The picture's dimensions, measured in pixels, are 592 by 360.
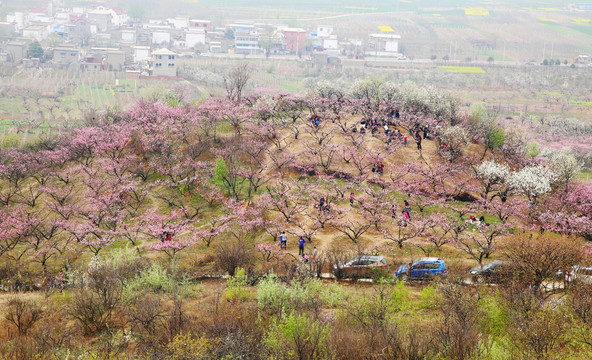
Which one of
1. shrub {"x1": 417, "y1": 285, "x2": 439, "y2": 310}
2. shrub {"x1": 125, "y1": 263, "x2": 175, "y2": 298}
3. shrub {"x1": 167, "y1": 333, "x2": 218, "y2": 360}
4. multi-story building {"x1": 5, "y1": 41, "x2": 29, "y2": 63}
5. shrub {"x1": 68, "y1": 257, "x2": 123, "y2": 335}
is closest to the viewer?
shrub {"x1": 167, "y1": 333, "x2": 218, "y2": 360}

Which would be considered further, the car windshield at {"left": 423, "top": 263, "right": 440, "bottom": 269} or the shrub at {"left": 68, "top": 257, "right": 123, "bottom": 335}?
the car windshield at {"left": 423, "top": 263, "right": 440, "bottom": 269}

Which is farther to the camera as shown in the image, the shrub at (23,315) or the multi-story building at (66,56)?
the multi-story building at (66,56)

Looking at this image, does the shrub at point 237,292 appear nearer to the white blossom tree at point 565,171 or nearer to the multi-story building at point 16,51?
the white blossom tree at point 565,171

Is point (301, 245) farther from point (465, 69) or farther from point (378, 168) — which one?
point (465, 69)

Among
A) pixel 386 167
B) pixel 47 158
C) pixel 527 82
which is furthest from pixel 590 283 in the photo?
pixel 527 82

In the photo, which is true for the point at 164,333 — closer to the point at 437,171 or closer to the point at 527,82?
the point at 437,171

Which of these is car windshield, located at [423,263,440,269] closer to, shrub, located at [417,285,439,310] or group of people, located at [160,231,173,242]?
shrub, located at [417,285,439,310]

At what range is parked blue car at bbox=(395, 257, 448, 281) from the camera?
1384 inches

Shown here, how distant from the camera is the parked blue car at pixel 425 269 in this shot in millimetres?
35156

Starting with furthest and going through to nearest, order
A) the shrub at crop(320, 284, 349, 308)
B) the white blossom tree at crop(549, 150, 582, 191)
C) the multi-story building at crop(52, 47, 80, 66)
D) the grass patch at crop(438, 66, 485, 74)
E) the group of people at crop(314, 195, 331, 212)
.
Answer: the grass patch at crop(438, 66, 485, 74) < the multi-story building at crop(52, 47, 80, 66) < the white blossom tree at crop(549, 150, 582, 191) < the group of people at crop(314, 195, 331, 212) < the shrub at crop(320, 284, 349, 308)

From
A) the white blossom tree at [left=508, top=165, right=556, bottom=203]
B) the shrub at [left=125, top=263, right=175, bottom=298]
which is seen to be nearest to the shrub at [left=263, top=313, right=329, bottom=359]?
the shrub at [left=125, top=263, right=175, bottom=298]

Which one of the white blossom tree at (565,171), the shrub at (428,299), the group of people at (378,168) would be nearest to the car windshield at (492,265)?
the shrub at (428,299)

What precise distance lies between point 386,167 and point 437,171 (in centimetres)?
547

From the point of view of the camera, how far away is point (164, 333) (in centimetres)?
2564
